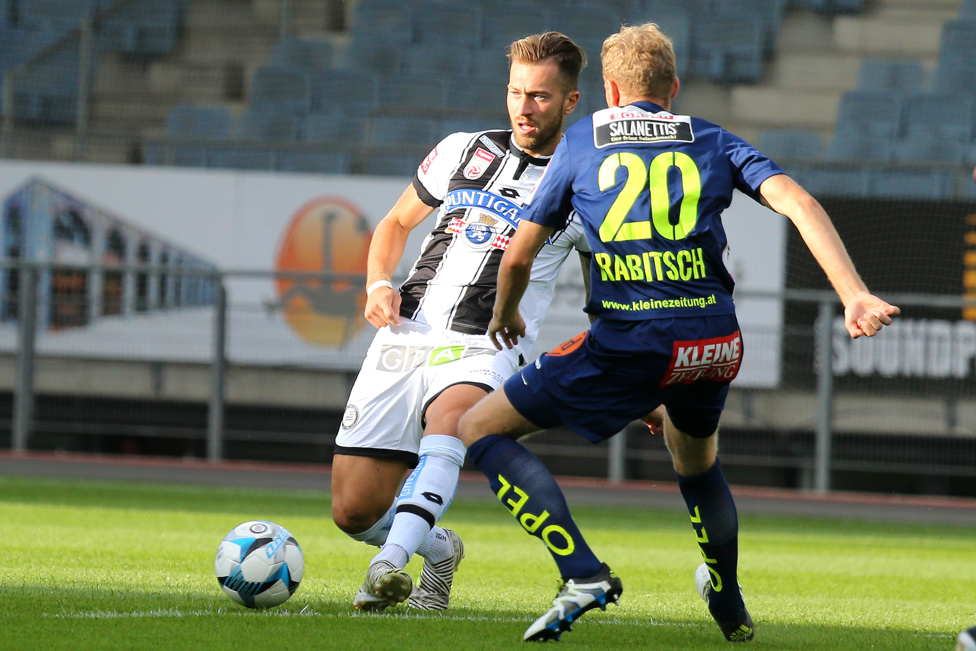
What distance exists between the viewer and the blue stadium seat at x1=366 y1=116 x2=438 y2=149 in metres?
15.0

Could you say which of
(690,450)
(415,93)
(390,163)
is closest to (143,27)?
(415,93)

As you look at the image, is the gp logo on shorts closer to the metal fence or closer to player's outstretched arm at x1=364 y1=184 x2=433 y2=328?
player's outstretched arm at x1=364 y1=184 x2=433 y2=328

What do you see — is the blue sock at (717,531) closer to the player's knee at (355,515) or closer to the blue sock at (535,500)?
the blue sock at (535,500)

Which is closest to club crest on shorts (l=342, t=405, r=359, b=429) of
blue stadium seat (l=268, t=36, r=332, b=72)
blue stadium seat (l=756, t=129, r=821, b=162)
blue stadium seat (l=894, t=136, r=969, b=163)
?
blue stadium seat (l=756, t=129, r=821, b=162)

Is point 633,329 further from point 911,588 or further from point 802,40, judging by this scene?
point 802,40

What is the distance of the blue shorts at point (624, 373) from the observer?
11.4ft

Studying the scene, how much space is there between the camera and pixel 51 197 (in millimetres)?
13312

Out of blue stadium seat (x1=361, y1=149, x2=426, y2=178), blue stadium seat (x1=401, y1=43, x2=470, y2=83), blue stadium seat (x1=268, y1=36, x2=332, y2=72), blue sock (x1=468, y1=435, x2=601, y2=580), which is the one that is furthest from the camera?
blue stadium seat (x1=268, y1=36, x2=332, y2=72)

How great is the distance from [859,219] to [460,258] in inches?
346

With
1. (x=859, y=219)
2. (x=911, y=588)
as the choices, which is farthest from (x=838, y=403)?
(x=911, y=588)

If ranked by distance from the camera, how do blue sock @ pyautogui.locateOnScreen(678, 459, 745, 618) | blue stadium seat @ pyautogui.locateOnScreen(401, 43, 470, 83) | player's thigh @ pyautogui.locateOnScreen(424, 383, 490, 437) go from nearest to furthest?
blue sock @ pyautogui.locateOnScreen(678, 459, 745, 618) < player's thigh @ pyautogui.locateOnScreen(424, 383, 490, 437) < blue stadium seat @ pyautogui.locateOnScreen(401, 43, 470, 83)

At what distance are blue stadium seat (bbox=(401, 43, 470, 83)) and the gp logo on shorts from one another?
13.1 m

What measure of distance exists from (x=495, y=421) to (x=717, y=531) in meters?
0.83

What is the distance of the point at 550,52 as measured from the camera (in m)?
4.53
